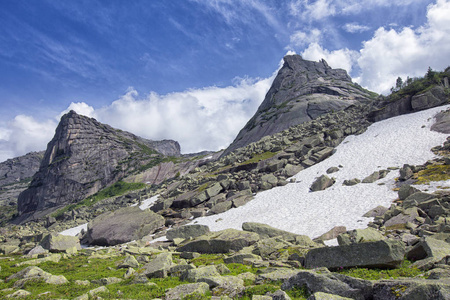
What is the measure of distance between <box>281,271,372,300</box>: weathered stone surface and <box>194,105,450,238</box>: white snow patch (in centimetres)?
1559

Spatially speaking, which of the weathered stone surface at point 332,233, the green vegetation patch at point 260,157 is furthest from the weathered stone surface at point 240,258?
the green vegetation patch at point 260,157

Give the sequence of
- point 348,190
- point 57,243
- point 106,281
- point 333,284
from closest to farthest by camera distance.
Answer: point 333,284 → point 106,281 → point 57,243 → point 348,190

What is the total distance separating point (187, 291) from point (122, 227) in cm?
3147

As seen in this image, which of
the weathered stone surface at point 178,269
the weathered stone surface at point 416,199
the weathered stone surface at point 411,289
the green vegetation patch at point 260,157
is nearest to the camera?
the weathered stone surface at point 411,289

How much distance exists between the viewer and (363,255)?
12.1 meters

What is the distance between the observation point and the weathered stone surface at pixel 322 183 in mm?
36244


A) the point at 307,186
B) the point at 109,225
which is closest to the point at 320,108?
the point at 307,186

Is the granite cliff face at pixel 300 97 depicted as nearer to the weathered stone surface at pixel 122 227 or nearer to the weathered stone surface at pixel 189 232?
the weathered stone surface at pixel 122 227

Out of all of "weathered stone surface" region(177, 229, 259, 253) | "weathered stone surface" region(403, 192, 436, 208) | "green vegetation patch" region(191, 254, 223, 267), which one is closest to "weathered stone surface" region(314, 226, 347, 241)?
"weathered stone surface" region(177, 229, 259, 253)

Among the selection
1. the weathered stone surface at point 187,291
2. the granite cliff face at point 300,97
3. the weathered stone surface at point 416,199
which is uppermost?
the granite cliff face at point 300,97

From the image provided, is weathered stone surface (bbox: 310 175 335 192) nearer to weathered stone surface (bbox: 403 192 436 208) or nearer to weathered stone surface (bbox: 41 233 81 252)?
weathered stone surface (bbox: 403 192 436 208)

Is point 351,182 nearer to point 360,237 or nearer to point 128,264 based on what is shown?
point 360,237

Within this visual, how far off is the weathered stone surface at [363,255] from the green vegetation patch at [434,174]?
71.1 feet

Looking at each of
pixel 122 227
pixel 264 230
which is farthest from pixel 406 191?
pixel 122 227
